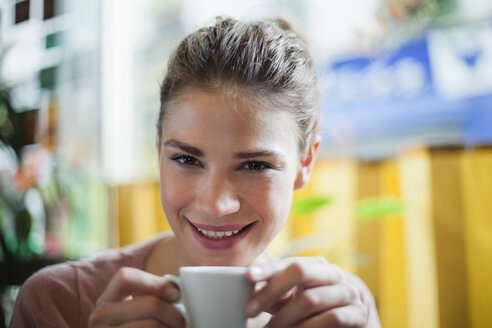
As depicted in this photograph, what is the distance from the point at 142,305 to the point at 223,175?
0.83ft

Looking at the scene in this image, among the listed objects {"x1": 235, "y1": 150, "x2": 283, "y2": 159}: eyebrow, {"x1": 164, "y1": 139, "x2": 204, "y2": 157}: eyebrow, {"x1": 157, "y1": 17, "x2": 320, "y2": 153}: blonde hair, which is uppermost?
{"x1": 157, "y1": 17, "x2": 320, "y2": 153}: blonde hair

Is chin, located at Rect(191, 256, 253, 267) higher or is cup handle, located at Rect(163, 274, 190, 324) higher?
cup handle, located at Rect(163, 274, 190, 324)

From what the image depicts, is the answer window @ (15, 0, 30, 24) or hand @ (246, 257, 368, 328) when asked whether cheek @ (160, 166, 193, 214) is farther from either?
window @ (15, 0, 30, 24)

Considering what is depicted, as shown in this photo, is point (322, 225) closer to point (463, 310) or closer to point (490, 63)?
point (463, 310)

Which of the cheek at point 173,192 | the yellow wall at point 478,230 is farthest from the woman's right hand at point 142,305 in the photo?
the yellow wall at point 478,230

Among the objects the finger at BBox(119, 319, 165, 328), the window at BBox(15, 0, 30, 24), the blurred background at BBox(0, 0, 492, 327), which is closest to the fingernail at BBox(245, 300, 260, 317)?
the finger at BBox(119, 319, 165, 328)

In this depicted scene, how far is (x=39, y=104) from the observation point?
2.91 m

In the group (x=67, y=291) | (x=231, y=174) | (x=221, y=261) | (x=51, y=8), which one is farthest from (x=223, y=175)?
(x=51, y=8)

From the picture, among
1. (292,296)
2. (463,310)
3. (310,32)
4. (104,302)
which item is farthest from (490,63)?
(104,302)

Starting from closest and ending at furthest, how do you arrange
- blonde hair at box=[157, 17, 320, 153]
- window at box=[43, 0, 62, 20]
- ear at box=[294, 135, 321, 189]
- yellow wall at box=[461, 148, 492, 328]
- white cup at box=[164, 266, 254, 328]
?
white cup at box=[164, 266, 254, 328] → blonde hair at box=[157, 17, 320, 153] → ear at box=[294, 135, 321, 189] → yellow wall at box=[461, 148, 492, 328] → window at box=[43, 0, 62, 20]

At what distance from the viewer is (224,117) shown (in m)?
0.70

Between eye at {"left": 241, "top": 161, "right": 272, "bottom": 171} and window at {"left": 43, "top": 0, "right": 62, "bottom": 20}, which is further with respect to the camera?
window at {"left": 43, "top": 0, "right": 62, "bottom": 20}

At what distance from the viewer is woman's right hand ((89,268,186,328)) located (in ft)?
1.68

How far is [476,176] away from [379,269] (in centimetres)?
65
